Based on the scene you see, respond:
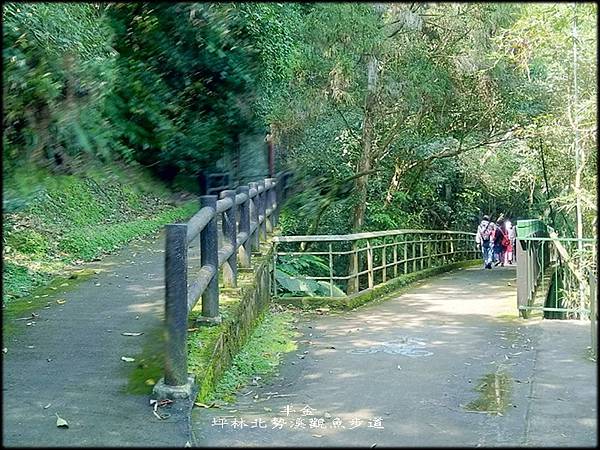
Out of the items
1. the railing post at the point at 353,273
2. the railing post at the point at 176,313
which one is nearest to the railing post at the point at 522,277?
the railing post at the point at 353,273

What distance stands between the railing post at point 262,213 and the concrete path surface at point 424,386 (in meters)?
1.41

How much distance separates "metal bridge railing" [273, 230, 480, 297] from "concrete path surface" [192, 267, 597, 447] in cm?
103

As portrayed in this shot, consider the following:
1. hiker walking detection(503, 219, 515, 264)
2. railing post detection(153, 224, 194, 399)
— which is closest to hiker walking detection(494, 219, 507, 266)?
hiker walking detection(503, 219, 515, 264)

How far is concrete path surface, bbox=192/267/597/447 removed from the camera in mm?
3527

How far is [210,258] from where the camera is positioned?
4.99 meters

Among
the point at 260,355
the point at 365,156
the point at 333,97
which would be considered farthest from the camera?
the point at 365,156

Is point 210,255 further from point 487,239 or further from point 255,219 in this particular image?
point 487,239

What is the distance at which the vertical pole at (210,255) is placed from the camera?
4.93 meters

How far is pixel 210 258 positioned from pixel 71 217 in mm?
5371

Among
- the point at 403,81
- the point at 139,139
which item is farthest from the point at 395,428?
the point at 403,81

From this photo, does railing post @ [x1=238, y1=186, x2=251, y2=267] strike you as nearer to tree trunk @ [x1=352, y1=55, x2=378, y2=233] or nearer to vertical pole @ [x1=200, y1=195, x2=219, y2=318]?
vertical pole @ [x1=200, y1=195, x2=219, y2=318]

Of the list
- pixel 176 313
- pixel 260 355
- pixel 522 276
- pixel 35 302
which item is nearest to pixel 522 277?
pixel 522 276

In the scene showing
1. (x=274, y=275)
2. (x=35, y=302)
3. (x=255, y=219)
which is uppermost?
(x=255, y=219)

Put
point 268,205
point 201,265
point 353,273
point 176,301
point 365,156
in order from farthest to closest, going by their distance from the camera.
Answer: point 365,156
point 353,273
point 268,205
point 201,265
point 176,301
